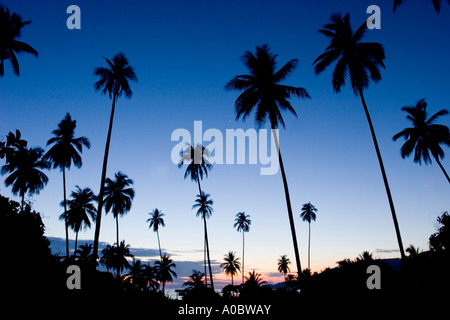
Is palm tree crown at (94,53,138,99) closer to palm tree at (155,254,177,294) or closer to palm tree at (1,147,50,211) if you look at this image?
palm tree at (1,147,50,211)

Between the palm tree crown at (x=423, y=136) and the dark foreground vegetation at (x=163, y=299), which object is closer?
the dark foreground vegetation at (x=163, y=299)

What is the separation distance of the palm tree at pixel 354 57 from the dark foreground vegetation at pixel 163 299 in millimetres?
6196

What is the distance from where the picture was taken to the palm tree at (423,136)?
27250mm

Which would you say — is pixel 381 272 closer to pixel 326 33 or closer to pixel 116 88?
pixel 326 33

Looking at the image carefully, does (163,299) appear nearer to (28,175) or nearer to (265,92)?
(265,92)

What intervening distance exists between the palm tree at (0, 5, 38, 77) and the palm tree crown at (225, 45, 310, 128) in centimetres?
1863

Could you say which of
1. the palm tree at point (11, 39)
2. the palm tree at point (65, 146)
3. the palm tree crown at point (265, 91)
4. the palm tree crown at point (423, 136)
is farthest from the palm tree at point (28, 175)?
the palm tree crown at point (423, 136)

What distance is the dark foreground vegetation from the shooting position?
39.0ft

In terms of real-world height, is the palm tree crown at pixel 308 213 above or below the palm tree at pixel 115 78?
below

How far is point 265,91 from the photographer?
1978 centimetres

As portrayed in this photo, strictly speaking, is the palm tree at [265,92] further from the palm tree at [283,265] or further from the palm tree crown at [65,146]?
the palm tree at [283,265]

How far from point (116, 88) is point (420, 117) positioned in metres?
33.0

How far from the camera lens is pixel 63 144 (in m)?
29.2

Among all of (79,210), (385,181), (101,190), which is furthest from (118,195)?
(385,181)
